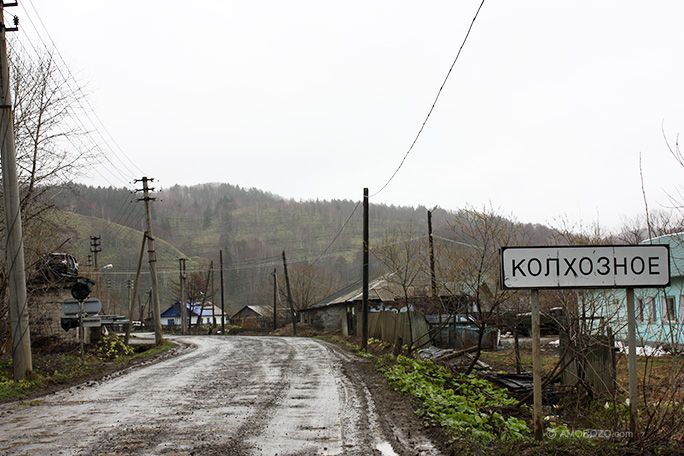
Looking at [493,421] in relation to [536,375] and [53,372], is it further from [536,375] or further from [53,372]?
[53,372]

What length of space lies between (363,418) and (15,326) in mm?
8522

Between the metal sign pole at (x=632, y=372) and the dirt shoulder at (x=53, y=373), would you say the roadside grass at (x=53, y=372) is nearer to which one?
the dirt shoulder at (x=53, y=373)

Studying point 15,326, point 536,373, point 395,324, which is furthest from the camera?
point 395,324

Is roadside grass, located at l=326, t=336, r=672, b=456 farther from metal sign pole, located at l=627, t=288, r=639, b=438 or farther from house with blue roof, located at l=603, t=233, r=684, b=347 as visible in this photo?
house with blue roof, located at l=603, t=233, r=684, b=347

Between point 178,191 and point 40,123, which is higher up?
point 178,191

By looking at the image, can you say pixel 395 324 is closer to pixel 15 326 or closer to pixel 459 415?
pixel 15 326

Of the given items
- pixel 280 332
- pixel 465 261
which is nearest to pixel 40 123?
pixel 465 261

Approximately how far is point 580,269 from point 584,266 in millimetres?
44

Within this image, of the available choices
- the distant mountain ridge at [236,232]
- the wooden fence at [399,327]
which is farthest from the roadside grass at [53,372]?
the distant mountain ridge at [236,232]

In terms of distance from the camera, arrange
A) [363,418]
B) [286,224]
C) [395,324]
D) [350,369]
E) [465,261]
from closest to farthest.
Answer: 1. [363,418]
2. [465,261]
3. [350,369]
4. [395,324]
5. [286,224]

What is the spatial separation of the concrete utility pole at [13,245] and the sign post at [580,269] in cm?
1104

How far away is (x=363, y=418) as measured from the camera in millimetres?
7777

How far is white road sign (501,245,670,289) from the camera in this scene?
5109 millimetres

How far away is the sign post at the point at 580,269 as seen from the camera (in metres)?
5.11
